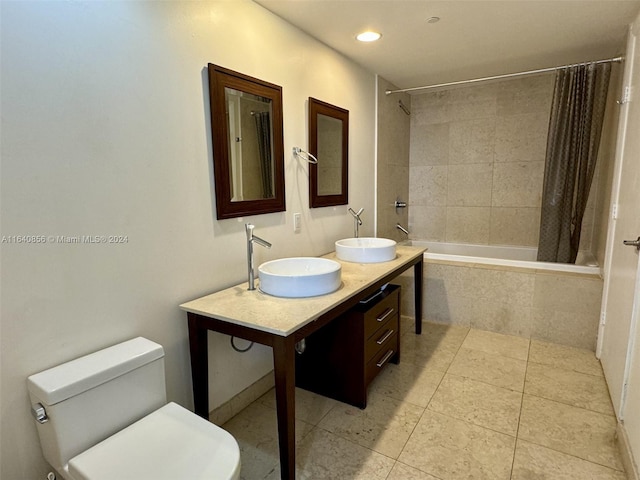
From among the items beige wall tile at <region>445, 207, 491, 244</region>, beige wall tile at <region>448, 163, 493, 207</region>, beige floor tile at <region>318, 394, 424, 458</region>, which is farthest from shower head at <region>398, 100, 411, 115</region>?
beige floor tile at <region>318, 394, 424, 458</region>

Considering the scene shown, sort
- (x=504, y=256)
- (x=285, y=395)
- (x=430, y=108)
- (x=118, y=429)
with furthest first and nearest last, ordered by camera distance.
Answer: (x=430, y=108)
(x=504, y=256)
(x=285, y=395)
(x=118, y=429)

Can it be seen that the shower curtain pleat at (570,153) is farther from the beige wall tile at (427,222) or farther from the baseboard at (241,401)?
the baseboard at (241,401)

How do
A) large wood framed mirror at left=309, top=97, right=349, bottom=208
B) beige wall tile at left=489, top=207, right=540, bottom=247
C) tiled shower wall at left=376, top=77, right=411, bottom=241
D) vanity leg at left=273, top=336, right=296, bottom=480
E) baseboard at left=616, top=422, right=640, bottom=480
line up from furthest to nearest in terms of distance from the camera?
beige wall tile at left=489, top=207, right=540, bottom=247, tiled shower wall at left=376, top=77, right=411, bottom=241, large wood framed mirror at left=309, top=97, right=349, bottom=208, baseboard at left=616, top=422, right=640, bottom=480, vanity leg at left=273, top=336, right=296, bottom=480

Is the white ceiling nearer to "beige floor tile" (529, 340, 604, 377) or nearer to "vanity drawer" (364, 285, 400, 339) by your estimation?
"vanity drawer" (364, 285, 400, 339)

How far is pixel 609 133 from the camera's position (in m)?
2.77

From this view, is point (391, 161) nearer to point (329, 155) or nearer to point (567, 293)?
point (329, 155)

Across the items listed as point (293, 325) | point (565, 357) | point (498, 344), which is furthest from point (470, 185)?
point (293, 325)

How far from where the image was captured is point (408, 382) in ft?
7.40

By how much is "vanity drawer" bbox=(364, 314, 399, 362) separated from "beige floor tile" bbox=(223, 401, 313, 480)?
495 millimetres

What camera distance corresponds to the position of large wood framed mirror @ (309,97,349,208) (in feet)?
7.77

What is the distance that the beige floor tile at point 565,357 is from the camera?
94.0 inches

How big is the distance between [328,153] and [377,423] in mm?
1719

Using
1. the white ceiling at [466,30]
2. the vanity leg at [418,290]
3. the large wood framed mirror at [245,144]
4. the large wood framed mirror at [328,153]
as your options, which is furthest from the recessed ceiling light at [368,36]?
the vanity leg at [418,290]

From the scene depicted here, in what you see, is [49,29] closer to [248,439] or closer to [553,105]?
[248,439]
